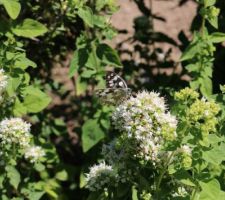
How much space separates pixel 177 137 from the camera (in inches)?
98.8

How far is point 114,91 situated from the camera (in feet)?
9.99

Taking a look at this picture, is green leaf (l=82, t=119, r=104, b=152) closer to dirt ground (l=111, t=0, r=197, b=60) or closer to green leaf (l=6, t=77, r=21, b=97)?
green leaf (l=6, t=77, r=21, b=97)

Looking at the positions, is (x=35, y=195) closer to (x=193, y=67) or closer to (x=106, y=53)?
(x=106, y=53)

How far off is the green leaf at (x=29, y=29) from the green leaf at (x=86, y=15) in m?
0.20

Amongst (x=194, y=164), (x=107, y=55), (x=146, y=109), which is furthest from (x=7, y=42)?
(x=194, y=164)

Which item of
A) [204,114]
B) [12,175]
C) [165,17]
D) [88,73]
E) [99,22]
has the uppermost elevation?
[165,17]

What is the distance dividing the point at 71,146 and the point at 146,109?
2436 millimetres

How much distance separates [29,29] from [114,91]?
1.89ft

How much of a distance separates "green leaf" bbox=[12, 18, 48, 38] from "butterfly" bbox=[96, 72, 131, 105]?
43cm

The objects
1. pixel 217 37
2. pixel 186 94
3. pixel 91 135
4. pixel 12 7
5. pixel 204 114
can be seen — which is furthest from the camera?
pixel 91 135

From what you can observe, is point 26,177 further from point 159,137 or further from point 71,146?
point 159,137

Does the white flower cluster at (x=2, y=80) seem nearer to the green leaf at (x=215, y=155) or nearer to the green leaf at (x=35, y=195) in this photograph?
the green leaf at (x=35, y=195)

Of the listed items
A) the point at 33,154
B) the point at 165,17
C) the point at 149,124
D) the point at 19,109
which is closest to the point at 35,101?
the point at 19,109

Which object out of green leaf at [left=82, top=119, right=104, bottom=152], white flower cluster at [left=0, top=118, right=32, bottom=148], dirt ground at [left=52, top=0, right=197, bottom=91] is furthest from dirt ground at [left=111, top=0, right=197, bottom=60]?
white flower cluster at [left=0, top=118, right=32, bottom=148]
